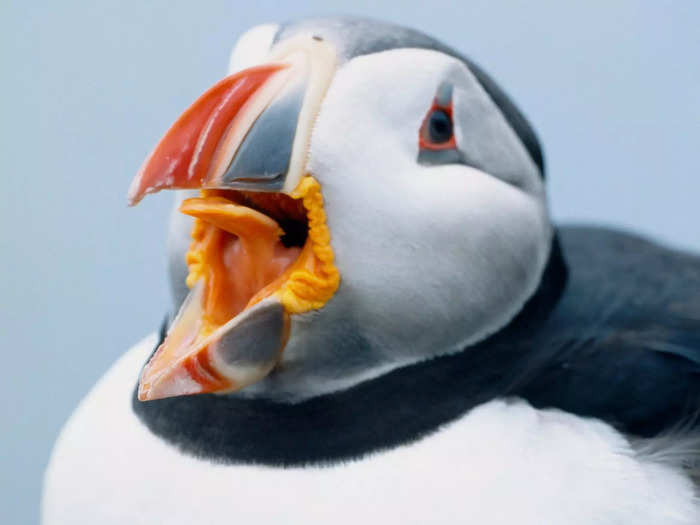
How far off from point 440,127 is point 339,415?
26 centimetres

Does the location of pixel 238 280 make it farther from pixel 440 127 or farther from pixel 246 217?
pixel 440 127

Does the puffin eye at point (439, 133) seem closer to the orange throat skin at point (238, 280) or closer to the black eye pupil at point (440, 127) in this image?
the black eye pupil at point (440, 127)

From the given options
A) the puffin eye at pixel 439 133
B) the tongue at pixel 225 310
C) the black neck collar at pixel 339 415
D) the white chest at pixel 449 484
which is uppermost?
the puffin eye at pixel 439 133

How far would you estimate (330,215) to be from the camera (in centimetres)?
79

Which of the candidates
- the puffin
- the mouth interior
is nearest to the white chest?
the puffin

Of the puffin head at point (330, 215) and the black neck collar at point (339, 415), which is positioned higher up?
the puffin head at point (330, 215)

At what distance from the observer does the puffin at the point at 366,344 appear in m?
0.78

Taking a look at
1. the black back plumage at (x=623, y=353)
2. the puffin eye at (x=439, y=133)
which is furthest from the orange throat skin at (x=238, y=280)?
the black back plumage at (x=623, y=353)

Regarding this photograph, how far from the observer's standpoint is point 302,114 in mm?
783

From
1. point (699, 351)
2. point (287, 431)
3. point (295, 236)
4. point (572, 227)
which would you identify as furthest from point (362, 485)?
point (572, 227)

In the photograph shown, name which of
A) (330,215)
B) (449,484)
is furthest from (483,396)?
(330,215)

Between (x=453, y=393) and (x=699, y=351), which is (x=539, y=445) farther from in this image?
(x=699, y=351)

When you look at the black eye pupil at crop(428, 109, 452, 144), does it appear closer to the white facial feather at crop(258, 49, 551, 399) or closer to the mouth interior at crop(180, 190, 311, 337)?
the white facial feather at crop(258, 49, 551, 399)

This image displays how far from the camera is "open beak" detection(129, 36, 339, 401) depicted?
76 centimetres
